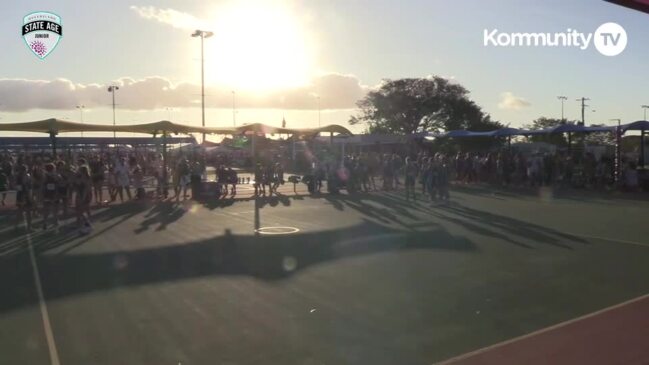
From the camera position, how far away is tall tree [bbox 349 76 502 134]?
7550 centimetres

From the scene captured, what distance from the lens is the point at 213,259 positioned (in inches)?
424

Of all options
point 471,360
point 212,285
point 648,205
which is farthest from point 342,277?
point 648,205

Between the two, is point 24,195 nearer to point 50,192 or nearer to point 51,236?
point 50,192

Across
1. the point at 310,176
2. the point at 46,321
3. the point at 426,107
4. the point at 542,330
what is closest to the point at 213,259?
the point at 46,321

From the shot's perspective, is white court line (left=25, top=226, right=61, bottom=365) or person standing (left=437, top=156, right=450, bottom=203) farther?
person standing (left=437, top=156, right=450, bottom=203)

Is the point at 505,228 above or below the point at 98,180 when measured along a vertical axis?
A: below

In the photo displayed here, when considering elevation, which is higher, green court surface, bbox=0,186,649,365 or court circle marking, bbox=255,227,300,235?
court circle marking, bbox=255,227,300,235

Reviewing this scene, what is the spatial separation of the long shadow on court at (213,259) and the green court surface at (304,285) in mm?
41

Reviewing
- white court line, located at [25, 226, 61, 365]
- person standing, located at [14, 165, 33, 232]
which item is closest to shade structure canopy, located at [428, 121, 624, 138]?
person standing, located at [14, 165, 33, 232]

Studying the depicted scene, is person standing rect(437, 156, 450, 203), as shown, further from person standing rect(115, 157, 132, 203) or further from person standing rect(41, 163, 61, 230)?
person standing rect(41, 163, 61, 230)

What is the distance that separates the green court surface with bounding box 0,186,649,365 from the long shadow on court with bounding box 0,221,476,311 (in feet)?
0.13

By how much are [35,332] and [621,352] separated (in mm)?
5799

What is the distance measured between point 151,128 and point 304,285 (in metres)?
16.8

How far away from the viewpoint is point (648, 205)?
20375 millimetres
